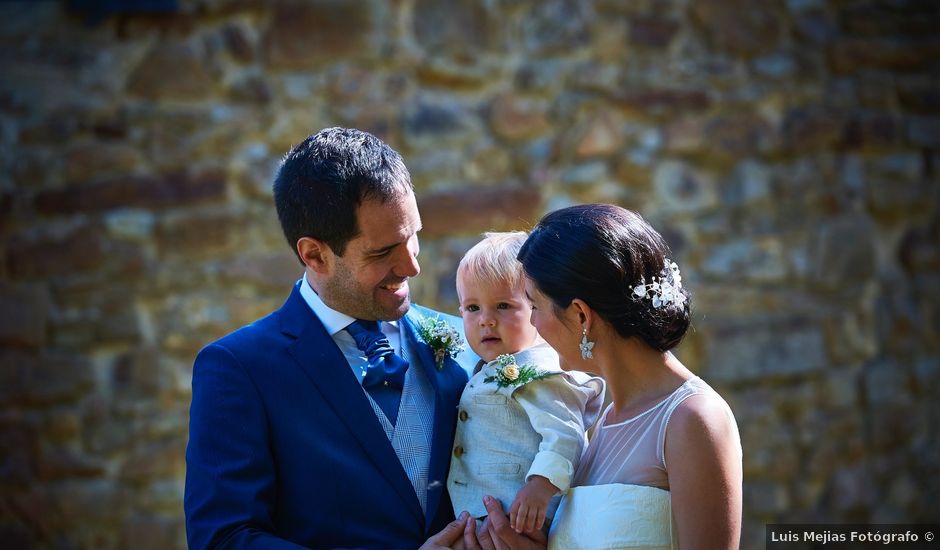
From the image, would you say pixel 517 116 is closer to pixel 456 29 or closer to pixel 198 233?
pixel 456 29

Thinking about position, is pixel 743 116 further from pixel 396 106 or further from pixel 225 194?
pixel 225 194

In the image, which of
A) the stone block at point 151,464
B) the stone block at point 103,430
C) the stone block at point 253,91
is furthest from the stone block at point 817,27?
the stone block at point 103,430

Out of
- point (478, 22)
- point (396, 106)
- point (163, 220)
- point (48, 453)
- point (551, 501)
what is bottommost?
point (48, 453)

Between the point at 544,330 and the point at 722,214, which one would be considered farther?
the point at 722,214

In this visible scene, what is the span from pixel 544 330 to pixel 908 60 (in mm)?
3403

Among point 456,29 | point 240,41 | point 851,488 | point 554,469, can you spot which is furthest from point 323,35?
point 851,488

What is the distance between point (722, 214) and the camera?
15.3 feet

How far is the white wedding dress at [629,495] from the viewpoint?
2195 millimetres

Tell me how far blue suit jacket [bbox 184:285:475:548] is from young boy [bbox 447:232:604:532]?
0.29 ft

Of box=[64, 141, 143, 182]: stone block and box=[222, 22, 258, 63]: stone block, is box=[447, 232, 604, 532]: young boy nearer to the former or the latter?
box=[222, 22, 258, 63]: stone block

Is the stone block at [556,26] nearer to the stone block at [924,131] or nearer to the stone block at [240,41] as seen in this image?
the stone block at [240,41]

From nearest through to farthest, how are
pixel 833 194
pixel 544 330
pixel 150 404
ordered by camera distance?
pixel 544 330 < pixel 150 404 < pixel 833 194

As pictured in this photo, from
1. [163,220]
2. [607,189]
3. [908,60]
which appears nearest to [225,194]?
[163,220]

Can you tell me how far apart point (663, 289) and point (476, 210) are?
228 centimetres
